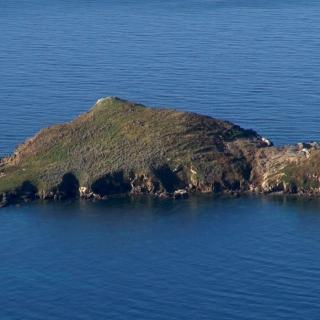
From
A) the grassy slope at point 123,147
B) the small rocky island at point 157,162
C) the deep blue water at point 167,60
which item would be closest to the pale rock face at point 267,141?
the small rocky island at point 157,162

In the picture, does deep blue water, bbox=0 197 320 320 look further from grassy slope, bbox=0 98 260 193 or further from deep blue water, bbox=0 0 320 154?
deep blue water, bbox=0 0 320 154

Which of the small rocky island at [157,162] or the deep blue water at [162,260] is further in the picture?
the small rocky island at [157,162]

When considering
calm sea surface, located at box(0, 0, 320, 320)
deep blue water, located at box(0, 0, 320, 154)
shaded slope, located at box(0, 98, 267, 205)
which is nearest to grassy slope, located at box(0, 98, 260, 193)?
shaded slope, located at box(0, 98, 267, 205)

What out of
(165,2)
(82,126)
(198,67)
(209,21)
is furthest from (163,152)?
(165,2)

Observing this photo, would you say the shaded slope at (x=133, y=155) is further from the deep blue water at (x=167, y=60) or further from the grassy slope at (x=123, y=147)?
the deep blue water at (x=167, y=60)

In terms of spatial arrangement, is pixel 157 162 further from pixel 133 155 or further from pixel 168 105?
pixel 168 105

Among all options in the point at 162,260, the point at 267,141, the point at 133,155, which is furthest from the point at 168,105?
the point at 162,260
